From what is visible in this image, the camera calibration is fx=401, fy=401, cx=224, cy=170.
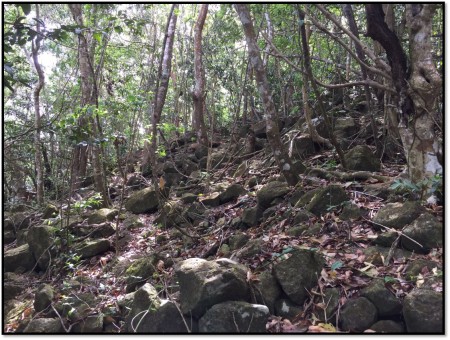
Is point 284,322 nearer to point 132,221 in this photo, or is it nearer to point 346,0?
point 346,0

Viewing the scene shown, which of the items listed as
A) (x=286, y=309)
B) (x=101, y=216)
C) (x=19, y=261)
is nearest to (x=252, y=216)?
(x=286, y=309)

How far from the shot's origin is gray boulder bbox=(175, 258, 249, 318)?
161 inches

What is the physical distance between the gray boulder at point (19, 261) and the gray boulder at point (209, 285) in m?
4.54

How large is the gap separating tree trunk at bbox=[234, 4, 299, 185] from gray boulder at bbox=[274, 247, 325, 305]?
104 inches

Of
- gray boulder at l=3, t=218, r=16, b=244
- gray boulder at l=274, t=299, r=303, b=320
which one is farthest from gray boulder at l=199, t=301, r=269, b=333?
gray boulder at l=3, t=218, r=16, b=244

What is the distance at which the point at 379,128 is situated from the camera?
28.4 feet

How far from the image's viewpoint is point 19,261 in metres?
7.66

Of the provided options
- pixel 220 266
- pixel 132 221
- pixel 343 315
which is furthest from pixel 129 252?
pixel 343 315

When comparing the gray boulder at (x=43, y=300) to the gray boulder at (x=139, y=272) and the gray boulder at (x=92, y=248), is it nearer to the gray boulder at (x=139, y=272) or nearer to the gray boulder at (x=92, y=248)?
the gray boulder at (x=139, y=272)

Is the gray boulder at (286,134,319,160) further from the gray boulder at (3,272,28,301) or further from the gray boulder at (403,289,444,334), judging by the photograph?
the gray boulder at (3,272,28,301)

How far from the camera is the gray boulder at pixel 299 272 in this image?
4.25 m

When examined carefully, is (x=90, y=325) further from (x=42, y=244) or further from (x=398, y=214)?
(x=398, y=214)

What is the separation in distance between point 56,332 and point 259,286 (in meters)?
2.34

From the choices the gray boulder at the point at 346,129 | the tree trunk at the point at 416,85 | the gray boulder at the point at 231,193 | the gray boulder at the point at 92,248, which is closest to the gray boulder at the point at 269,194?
the gray boulder at the point at 231,193
